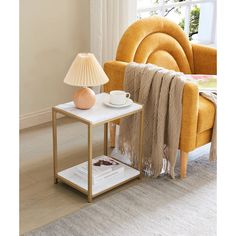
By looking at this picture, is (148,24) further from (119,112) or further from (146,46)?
(119,112)

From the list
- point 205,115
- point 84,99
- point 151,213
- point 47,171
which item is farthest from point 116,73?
point 151,213

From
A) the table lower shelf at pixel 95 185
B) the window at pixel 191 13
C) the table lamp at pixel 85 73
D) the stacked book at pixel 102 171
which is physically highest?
the window at pixel 191 13

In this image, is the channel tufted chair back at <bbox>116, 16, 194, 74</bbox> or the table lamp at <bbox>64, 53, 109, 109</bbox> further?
the channel tufted chair back at <bbox>116, 16, 194, 74</bbox>

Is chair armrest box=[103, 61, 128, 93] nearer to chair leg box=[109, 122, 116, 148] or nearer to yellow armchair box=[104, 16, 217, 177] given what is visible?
yellow armchair box=[104, 16, 217, 177]

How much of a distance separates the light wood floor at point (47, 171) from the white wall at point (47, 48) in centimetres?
19

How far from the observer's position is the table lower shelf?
2.42 meters

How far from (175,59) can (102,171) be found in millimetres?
1160

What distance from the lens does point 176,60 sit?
10.6 ft

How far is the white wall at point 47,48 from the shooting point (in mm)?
3311

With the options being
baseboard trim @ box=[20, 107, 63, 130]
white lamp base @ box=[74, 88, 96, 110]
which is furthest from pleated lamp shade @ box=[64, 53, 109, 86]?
baseboard trim @ box=[20, 107, 63, 130]

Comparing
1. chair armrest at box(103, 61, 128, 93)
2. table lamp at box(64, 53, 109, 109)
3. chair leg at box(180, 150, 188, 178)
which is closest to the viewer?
table lamp at box(64, 53, 109, 109)

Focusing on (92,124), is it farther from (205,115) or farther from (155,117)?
(205,115)

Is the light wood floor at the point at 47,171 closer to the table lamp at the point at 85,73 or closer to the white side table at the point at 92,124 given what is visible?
the white side table at the point at 92,124

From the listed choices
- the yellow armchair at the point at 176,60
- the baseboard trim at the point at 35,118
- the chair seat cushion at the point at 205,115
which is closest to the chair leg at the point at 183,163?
the yellow armchair at the point at 176,60
